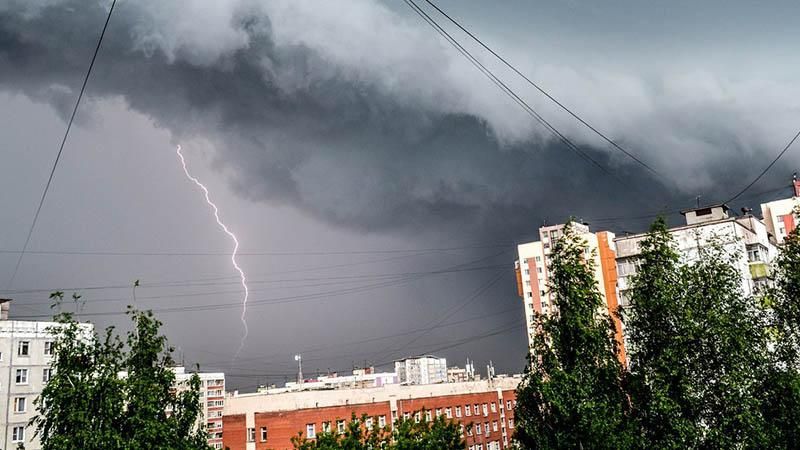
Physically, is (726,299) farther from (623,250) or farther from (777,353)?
(623,250)

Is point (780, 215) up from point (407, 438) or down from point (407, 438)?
up

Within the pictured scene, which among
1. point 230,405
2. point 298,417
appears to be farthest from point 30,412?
point 298,417

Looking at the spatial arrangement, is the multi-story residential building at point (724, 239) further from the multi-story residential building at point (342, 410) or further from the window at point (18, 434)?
the window at point (18, 434)

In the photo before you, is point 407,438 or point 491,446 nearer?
point 407,438

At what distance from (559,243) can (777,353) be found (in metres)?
11.3

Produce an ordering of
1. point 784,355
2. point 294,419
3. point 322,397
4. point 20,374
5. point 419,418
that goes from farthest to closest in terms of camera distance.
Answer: point 20,374 < point 322,397 < point 294,419 < point 419,418 < point 784,355

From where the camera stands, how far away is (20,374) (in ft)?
233

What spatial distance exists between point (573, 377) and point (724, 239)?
2950cm

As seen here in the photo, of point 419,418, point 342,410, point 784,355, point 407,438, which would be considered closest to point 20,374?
point 342,410

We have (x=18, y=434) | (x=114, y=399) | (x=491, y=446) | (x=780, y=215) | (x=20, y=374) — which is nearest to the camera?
(x=114, y=399)

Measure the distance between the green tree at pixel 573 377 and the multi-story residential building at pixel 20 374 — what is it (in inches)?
2404

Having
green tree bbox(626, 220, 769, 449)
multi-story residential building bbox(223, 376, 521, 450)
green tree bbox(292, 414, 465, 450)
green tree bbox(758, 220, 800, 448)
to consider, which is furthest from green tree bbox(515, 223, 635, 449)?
multi-story residential building bbox(223, 376, 521, 450)

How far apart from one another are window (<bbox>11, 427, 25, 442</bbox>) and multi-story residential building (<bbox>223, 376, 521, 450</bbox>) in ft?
78.2

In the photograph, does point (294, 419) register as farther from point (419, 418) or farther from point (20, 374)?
point (20, 374)
